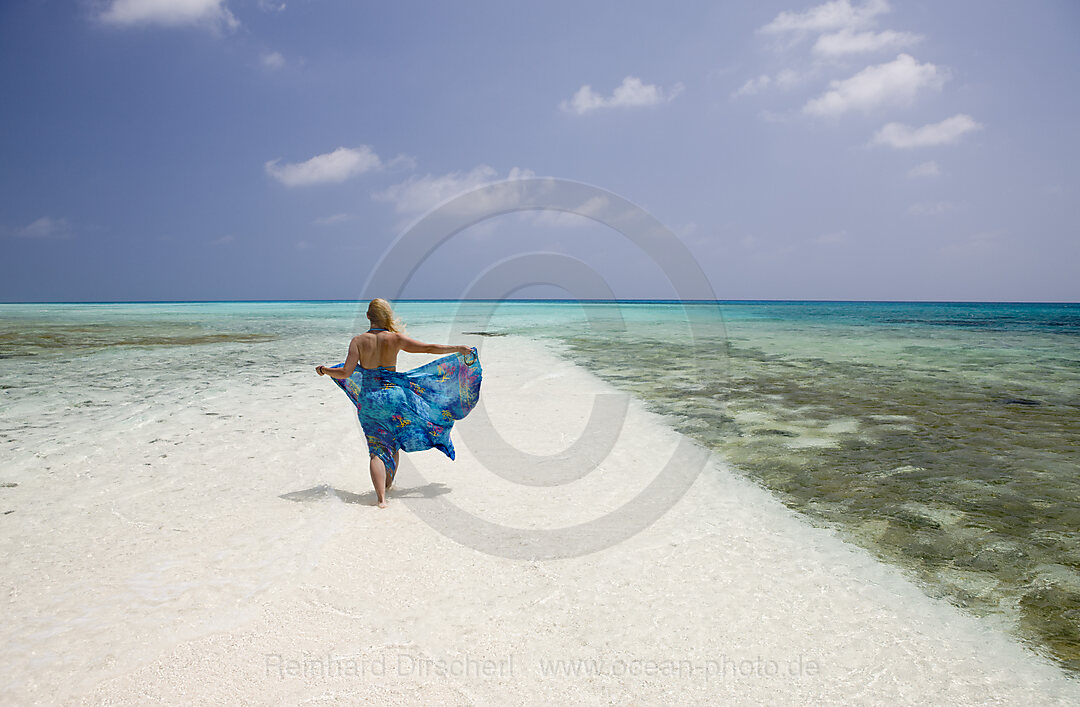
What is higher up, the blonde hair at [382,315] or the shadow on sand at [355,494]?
the blonde hair at [382,315]

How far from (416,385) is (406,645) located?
2691 mm

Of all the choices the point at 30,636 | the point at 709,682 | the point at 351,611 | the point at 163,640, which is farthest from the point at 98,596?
the point at 709,682

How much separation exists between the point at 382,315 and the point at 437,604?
2.37 m

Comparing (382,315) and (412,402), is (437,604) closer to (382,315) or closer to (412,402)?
(412,402)

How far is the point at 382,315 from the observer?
4684 millimetres

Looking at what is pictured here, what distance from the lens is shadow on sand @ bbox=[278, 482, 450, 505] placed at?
16.3 ft

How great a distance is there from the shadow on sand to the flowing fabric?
0.24 metres

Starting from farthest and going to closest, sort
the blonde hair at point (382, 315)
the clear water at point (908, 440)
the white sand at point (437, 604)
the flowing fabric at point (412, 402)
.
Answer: the flowing fabric at point (412, 402) → the blonde hair at point (382, 315) → the clear water at point (908, 440) → the white sand at point (437, 604)

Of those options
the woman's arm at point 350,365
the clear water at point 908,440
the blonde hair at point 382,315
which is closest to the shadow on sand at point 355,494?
the woman's arm at point 350,365

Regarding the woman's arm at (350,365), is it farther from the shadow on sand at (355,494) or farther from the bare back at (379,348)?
the shadow on sand at (355,494)

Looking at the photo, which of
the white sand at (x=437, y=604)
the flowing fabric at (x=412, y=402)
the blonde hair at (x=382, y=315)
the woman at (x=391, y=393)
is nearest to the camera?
the white sand at (x=437, y=604)

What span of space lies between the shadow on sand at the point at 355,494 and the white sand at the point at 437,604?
3 cm

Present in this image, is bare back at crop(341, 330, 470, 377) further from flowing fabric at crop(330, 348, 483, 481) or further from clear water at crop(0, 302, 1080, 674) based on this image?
clear water at crop(0, 302, 1080, 674)

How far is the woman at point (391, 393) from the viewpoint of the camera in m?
4.75
